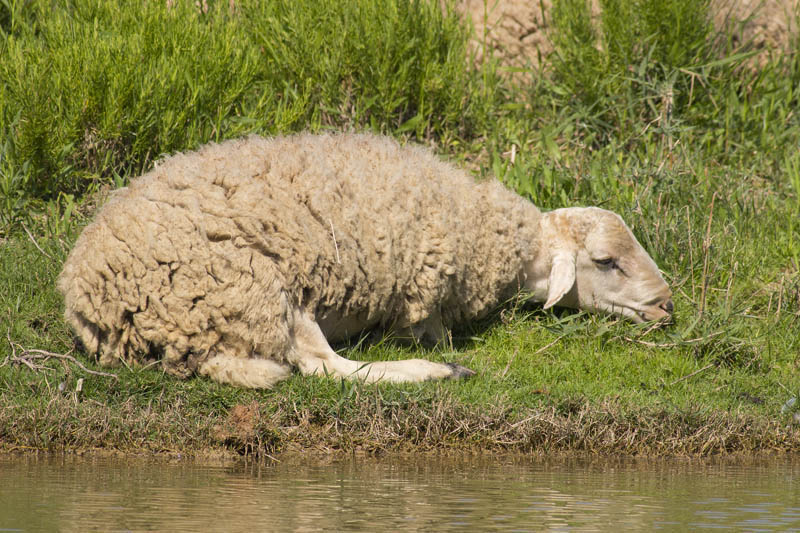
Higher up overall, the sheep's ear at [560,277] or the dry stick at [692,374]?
the sheep's ear at [560,277]

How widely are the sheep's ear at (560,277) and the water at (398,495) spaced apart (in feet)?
5.42

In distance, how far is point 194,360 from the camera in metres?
5.43

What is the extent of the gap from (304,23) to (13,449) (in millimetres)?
4756

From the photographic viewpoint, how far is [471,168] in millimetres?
8508

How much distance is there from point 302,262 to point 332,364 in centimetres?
55

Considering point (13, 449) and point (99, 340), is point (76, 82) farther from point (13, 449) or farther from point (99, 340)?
point (13, 449)

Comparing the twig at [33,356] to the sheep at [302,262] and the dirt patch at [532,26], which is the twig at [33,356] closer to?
the sheep at [302,262]

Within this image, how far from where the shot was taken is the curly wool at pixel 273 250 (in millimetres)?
5371

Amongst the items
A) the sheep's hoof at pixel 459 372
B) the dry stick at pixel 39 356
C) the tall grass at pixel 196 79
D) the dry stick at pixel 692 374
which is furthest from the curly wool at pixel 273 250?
the tall grass at pixel 196 79

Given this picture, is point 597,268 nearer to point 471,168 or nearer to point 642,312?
point 642,312

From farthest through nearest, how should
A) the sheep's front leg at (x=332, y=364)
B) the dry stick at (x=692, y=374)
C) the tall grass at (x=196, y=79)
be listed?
the tall grass at (x=196, y=79), the dry stick at (x=692, y=374), the sheep's front leg at (x=332, y=364)

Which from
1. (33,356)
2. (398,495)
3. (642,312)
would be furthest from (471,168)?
(398,495)

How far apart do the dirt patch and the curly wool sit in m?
3.51

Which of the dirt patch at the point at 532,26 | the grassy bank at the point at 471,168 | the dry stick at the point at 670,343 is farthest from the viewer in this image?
the dirt patch at the point at 532,26
